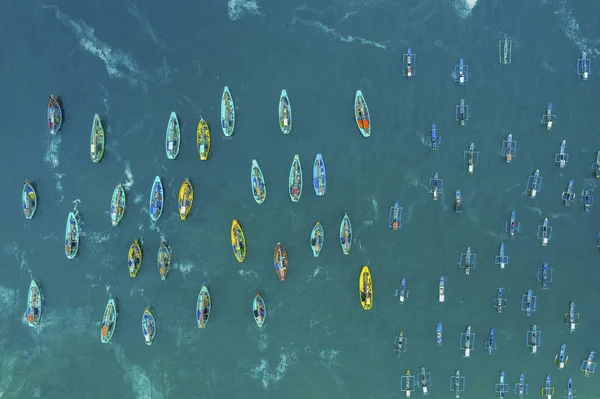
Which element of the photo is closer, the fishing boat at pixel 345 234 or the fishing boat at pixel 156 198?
the fishing boat at pixel 345 234

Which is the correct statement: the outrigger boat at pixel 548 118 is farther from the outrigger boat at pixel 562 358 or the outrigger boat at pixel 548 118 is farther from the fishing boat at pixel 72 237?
the fishing boat at pixel 72 237

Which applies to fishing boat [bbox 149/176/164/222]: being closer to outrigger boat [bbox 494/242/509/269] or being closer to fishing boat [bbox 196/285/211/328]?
fishing boat [bbox 196/285/211/328]

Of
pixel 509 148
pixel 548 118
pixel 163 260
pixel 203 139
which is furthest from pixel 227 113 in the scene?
pixel 548 118

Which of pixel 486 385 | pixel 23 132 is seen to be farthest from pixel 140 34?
pixel 486 385

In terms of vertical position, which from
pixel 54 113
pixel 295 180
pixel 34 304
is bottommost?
pixel 34 304

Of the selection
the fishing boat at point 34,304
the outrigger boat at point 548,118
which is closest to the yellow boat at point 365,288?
the outrigger boat at point 548,118

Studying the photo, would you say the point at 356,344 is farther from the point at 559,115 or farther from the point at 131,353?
the point at 559,115

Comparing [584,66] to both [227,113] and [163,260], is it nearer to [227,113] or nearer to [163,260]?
[227,113]
